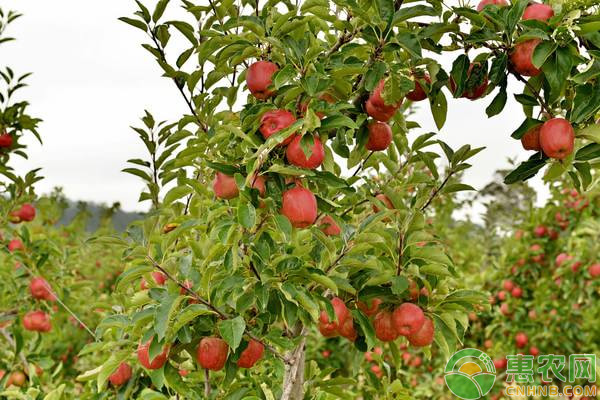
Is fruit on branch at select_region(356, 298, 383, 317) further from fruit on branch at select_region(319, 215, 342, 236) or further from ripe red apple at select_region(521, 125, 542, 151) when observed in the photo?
ripe red apple at select_region(521, 125, 542, 151)

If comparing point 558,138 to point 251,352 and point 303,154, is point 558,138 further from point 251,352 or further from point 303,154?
point 251,352

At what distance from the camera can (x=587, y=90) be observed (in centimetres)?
140

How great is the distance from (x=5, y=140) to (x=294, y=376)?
2.23 m

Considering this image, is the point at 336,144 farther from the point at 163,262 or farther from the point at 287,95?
the point at 163,262

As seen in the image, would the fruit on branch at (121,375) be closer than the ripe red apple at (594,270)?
Yes

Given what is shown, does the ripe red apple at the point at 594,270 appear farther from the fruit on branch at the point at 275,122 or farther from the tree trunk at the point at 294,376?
the fruit on branch at the point at 275,122

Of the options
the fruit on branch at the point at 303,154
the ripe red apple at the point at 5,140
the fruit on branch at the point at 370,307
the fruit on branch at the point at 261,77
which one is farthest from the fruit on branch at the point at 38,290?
the fruit on branch at the point at 303,154

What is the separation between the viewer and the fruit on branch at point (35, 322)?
3.24 m

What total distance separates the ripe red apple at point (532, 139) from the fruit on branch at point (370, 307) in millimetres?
605

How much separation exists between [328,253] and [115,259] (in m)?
6.84

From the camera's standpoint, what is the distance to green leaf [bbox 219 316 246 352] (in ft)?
4.59

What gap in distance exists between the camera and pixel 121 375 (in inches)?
79.7

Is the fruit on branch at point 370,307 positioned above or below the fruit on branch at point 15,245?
below

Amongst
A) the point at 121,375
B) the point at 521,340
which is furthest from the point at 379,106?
the point at 521,340
